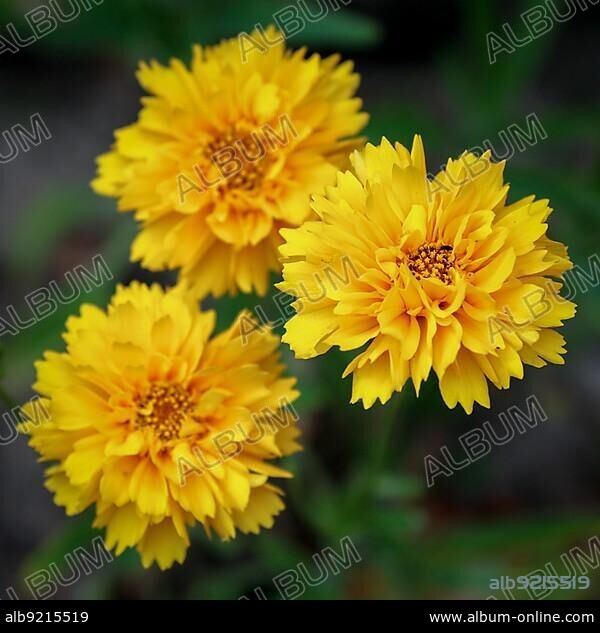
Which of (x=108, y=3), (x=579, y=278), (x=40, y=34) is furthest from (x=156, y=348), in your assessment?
(x=40, y=34)

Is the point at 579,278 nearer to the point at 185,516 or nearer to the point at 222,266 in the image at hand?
the point at 222,266

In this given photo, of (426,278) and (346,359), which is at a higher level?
(426,278)

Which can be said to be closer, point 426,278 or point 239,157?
point 426,278

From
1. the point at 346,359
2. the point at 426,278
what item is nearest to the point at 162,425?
the point at 426,278

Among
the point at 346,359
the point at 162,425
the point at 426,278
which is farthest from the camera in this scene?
the point at 346,359

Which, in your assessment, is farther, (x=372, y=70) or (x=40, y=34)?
(x=372, y=70)

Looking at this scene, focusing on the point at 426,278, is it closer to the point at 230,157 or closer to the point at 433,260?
the point at 433,260

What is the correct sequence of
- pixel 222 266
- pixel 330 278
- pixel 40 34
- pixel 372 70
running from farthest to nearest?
pixel 372 70
pixel 40 34
pixel 222 266
pixel 330 278

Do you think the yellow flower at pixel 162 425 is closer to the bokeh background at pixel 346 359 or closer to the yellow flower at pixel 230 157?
the yellow flower at pixel 230 157
